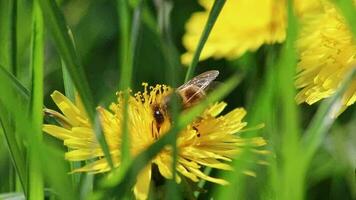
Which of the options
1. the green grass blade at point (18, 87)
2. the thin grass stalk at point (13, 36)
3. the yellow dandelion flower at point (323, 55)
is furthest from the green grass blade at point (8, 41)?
the yellow dandelion flower at point (323, 55)

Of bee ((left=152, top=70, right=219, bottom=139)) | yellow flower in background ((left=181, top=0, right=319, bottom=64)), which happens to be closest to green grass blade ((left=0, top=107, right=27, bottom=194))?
bee ((left=152, top=70, right=219, bottom=139))

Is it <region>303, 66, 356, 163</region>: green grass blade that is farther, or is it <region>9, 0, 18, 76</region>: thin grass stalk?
<region>9, 0, 18, 76</region>: thin grass stalk

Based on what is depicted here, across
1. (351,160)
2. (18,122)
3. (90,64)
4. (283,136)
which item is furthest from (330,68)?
(90,64)

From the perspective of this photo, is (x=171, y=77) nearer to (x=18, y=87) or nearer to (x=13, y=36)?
(x=18, y=87)

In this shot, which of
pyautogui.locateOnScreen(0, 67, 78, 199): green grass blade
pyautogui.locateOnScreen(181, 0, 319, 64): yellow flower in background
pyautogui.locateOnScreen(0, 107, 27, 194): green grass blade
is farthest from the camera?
pyautogui.locateOnScreen(181, 0, 319, 64): yellow flower in background

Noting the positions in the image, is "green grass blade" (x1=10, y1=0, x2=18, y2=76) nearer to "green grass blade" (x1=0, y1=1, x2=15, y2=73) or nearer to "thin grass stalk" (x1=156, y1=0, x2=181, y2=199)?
"green grass blade" (x1=0, y1=1, x2=15, y2=73)

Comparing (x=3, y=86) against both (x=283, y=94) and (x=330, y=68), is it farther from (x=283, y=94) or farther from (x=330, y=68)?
(x=330, y=68)

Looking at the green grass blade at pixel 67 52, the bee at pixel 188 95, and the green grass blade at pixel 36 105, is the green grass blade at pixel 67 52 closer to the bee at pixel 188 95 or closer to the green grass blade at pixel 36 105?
the green grass blade at pixel 36 105
